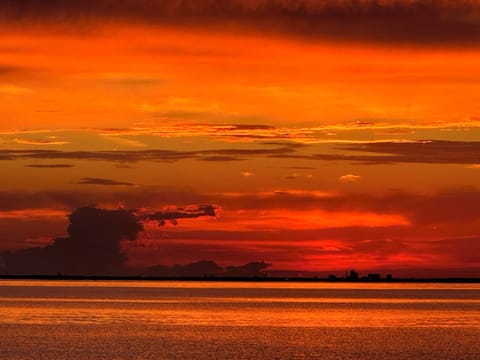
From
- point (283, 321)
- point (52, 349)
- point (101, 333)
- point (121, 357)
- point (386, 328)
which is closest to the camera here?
point (121, 357)

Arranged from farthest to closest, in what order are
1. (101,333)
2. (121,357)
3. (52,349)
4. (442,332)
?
(442,332)
(101,333)
(52,349)
(121,357)

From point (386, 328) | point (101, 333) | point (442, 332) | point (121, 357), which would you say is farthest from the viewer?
point (386, 328)

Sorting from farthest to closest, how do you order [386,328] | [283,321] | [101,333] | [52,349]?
1. [283,321]
2. [386,328]
3. [101,333]
4. [52,349]

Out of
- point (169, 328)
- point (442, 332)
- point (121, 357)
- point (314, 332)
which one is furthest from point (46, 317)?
point (121, 357)

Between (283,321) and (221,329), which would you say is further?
(283,321)

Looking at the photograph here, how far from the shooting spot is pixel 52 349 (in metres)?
101

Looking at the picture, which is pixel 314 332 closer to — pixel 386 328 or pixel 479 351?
pixel 386 328

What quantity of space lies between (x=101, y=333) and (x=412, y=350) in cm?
3450

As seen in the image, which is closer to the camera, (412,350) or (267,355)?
(267,355)

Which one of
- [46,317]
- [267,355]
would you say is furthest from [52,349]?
[46,317]

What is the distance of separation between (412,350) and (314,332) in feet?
84.2

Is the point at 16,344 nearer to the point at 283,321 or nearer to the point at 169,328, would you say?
the point at 169,328

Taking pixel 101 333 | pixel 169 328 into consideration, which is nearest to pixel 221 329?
pixel 169 328

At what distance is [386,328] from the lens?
139 metres
